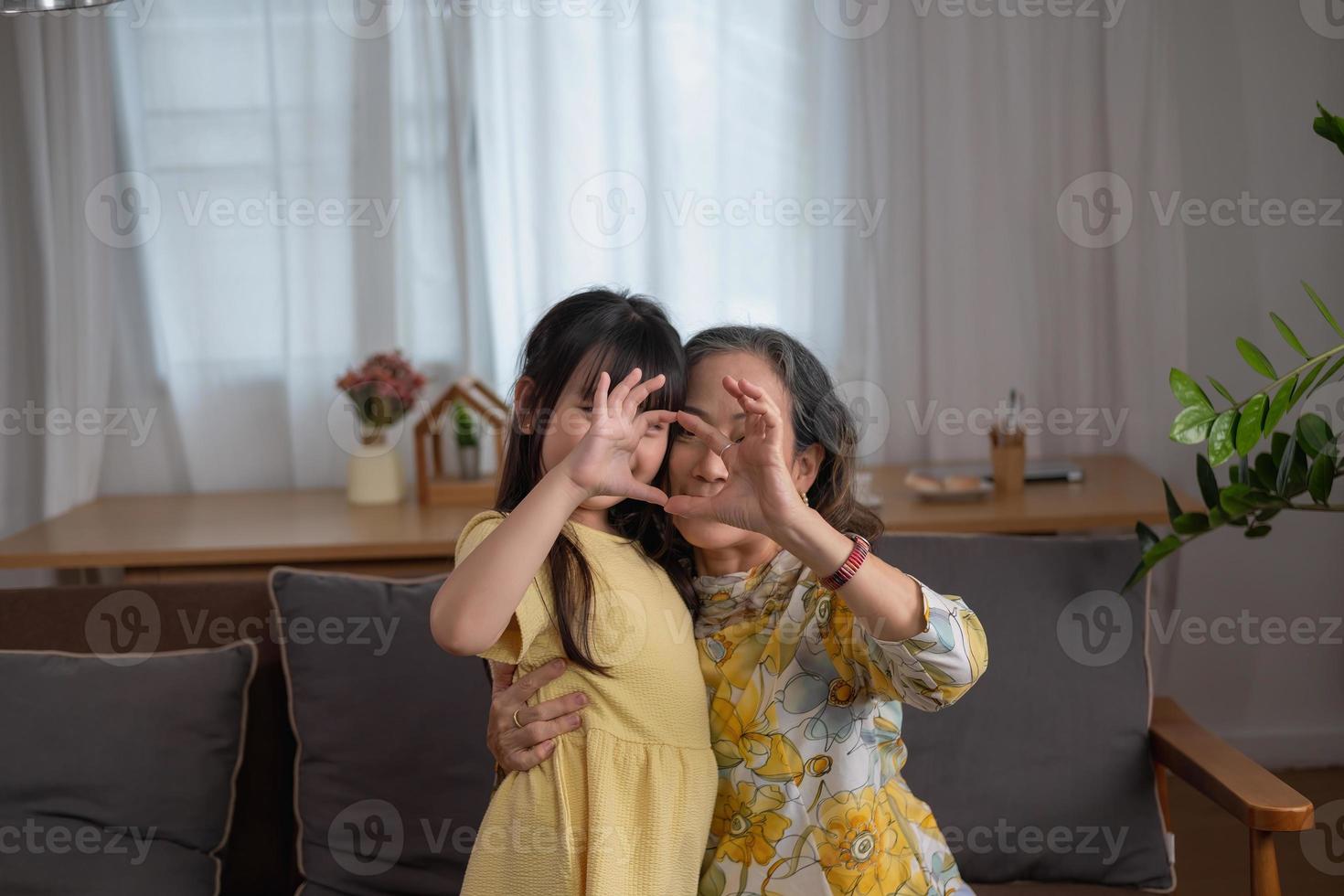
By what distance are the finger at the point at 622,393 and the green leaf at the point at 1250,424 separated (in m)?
0.87

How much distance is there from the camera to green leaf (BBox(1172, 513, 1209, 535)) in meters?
1.79

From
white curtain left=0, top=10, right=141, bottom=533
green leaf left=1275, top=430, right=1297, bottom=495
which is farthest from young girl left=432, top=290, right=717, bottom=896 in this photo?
white curtain left=0, top=10, right=141, bottom=533

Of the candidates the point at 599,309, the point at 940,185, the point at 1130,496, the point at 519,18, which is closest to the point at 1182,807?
the point at 1130,496

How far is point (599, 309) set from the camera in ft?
4.45

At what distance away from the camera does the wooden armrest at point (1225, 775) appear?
1581 mm

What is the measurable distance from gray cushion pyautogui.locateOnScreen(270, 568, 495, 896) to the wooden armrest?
108 cm

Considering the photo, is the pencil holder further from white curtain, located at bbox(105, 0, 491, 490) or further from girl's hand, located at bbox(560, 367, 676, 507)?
girl's hand, located at bbox(560, 367, 676, 507)

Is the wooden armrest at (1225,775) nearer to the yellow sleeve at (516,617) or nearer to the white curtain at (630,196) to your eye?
the yellow sleeve at (516,617)

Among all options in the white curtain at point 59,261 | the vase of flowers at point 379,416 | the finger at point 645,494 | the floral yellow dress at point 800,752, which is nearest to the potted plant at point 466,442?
the vase of flowers at point 379,416

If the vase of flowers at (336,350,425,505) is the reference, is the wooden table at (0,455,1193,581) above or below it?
below

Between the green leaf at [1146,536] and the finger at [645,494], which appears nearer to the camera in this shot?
the finger at [645,494]

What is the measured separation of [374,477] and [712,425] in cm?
166

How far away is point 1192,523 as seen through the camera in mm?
1797

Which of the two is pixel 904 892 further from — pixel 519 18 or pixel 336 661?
pixel 519 18
